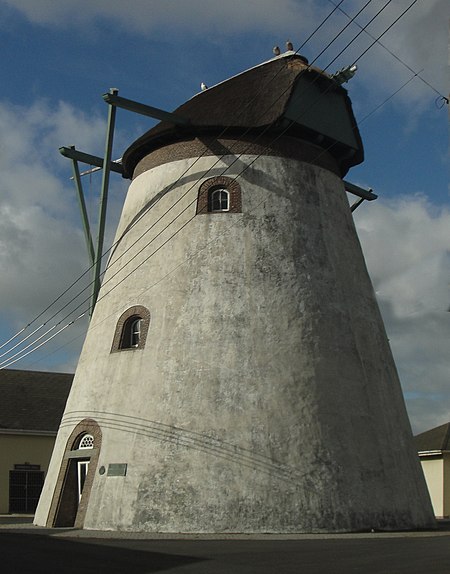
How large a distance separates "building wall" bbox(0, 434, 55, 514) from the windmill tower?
1171 cm

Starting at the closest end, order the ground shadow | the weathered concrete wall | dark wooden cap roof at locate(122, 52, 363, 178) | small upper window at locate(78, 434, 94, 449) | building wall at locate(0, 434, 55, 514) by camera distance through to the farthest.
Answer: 1. the ground shadow
2. the weathered concrete wall
3. small upper window at locate(78, 434, 94, 449)
4. dark wooden cap roof at locate(122, 52, 363, 178)
5. building wall at locate(0, 434, 55, 514)

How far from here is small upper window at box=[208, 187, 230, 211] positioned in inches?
857

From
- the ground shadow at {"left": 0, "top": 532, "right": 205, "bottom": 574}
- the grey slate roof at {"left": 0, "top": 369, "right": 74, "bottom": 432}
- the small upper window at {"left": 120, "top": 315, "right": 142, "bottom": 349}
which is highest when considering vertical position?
the grey slate roof at {"left": 0, "top": 369, "right": 74, "bottom": 432}

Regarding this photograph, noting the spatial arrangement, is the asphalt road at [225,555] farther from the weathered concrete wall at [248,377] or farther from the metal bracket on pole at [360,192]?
the metal bracket on pole at [360,192]

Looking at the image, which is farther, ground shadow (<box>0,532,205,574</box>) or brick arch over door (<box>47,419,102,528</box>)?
brick arch over door (<box>47,419,102,528</box>)

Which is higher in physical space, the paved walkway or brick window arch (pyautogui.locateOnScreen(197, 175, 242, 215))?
brick window arch (pyautogui.locateOnScreen(197, 175, 242, 215))

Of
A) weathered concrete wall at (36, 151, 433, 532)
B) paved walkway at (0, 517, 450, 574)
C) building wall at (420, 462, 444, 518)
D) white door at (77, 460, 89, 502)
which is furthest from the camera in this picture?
building wall at (420, 462, 444, 518)

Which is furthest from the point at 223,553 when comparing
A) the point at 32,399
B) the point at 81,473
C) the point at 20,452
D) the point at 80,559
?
the point at 32,399

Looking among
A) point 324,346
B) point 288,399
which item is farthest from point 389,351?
point 288,399

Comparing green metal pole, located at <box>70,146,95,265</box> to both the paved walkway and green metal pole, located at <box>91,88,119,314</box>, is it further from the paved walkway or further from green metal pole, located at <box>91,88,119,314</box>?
the paved walkway

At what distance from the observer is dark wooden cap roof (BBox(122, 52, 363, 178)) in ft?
71.4

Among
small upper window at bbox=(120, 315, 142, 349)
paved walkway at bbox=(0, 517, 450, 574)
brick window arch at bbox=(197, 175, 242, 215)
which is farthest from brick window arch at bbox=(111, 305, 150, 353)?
paved walkway at bbox=(0, 517, 450, 574)

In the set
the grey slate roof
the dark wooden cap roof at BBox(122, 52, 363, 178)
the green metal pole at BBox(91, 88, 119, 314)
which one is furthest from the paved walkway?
the grey slate roof

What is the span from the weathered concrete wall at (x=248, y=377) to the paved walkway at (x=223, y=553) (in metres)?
1.12
